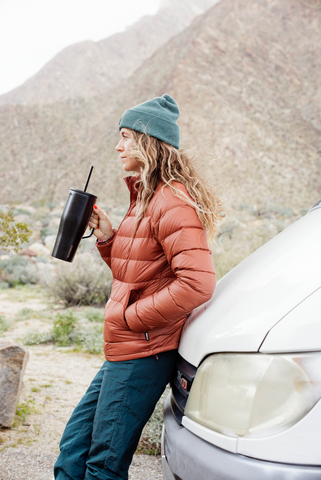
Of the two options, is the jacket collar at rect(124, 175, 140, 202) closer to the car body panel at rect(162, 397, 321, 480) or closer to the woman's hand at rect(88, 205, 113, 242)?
the woman's hand at rect(88, 205, 113, 242)

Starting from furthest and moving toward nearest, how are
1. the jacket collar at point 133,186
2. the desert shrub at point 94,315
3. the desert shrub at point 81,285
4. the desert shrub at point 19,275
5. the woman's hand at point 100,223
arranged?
the desert shrub at point 19,275 < the desert shrub at point 81,285 < the desert shrub at point 94,315 < the woman's hand at point 100,223 < the jacket collar at point 133,186

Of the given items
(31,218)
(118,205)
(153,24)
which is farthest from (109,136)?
(153,24)

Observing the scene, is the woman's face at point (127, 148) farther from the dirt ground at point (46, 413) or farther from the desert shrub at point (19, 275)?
the desert shrub at point (19, 275)

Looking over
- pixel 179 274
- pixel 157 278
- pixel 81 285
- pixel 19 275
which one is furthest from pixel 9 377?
pixel 19 275

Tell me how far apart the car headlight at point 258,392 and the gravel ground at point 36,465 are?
1466 mm

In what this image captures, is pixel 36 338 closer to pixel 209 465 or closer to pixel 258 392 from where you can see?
pixel 209 465

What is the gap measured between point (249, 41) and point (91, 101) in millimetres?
17262

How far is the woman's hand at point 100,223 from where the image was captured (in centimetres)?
197

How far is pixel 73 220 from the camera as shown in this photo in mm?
1794

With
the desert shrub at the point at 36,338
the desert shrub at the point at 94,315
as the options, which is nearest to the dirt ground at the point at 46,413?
the desert shrub at the point at 36,338

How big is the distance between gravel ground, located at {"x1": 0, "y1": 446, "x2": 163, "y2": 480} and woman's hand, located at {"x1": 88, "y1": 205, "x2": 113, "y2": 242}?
1547mm

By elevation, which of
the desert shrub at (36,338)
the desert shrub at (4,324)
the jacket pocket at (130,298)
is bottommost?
the desert shrub at (4,324)

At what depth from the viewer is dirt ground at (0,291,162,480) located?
2428 millimetres

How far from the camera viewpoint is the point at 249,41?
34.8 m
